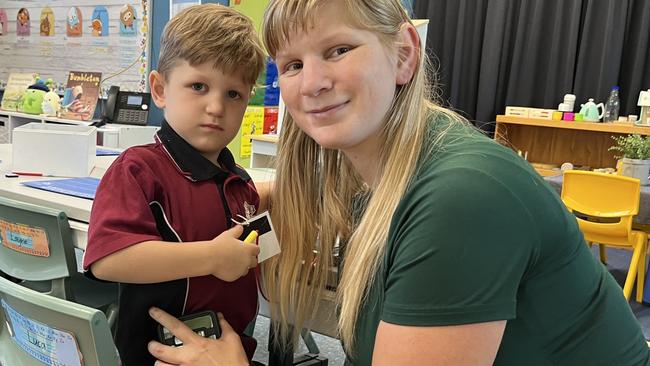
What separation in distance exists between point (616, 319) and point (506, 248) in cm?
31

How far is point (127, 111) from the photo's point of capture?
4293 millimetres

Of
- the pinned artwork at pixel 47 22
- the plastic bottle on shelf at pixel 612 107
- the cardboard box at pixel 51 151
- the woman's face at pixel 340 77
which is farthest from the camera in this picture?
the pinned artwork at pixel 47 22

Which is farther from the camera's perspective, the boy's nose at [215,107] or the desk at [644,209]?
the desk at [644,209]

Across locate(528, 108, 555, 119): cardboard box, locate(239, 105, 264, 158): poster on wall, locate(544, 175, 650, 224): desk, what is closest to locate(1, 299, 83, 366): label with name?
locate(544, 175, 650, 224): desk

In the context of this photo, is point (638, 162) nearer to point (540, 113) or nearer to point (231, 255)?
point (540, 113)

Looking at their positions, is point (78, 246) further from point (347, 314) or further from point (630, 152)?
point (630, 152)

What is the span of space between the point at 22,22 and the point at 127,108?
2.46m

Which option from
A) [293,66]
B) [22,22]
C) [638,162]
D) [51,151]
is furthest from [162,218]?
[22,22]

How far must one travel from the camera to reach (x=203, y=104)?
3.47ft

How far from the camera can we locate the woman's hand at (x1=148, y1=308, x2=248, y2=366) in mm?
952

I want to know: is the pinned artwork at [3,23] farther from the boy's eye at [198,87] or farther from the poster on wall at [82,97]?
the boy's eye at [198,87]

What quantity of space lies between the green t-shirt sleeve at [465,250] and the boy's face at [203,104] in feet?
1.78

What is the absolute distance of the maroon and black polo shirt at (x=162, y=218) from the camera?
930 millimetres

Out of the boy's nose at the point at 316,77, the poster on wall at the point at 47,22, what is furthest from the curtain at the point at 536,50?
the poster on wall at the point at 47,22
